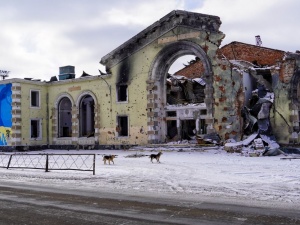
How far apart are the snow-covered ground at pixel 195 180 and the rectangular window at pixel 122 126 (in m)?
13.5

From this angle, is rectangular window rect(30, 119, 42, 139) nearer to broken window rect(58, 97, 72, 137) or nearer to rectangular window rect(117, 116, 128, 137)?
broken window rect(58, 97, 72, 137)

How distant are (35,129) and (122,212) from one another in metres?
29.8

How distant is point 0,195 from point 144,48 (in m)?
21.7

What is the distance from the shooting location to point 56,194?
1119 centimetres

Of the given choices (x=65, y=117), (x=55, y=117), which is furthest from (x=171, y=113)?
(x=65, y=117)

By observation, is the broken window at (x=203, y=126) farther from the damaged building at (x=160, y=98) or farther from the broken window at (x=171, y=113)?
the broken window at (x=171, y=113)

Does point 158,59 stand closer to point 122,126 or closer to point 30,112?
point 122,126

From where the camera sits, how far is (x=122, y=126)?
32.6 meters

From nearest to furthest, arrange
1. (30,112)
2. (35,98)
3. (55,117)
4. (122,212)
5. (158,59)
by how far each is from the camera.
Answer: (122,212)
(158,59)
(30,112)
(55,117)
(35,98)

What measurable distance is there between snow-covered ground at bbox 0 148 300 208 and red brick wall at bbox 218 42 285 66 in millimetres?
24322

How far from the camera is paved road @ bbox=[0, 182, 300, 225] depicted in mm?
7273

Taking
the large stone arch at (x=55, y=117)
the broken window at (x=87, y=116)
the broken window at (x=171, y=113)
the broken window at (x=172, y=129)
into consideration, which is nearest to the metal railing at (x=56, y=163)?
the broken window at (x=171, y=113)

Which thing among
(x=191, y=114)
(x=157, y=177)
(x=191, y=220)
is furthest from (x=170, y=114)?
(x=191, y=220)

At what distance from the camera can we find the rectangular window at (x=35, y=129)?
1415 inches
